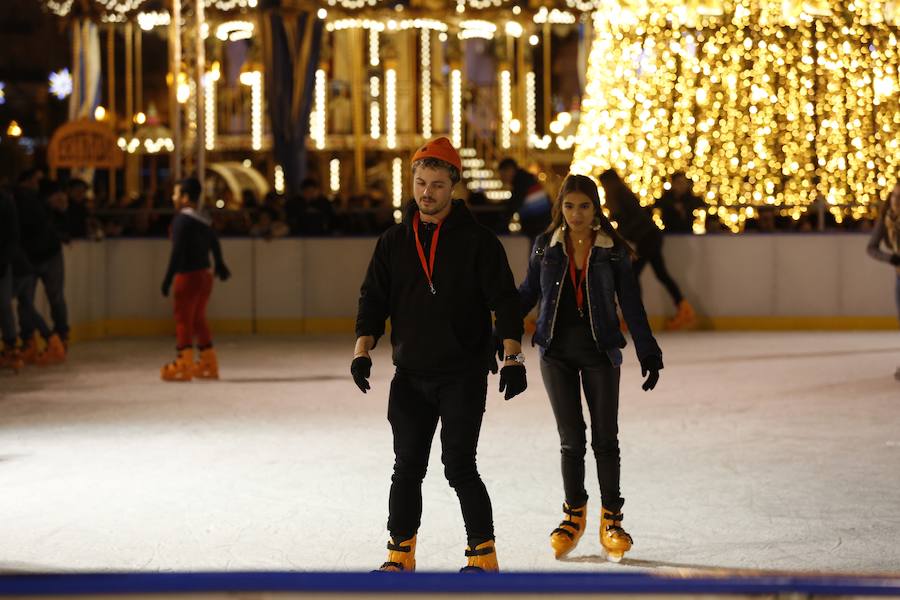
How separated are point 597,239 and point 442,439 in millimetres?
1091

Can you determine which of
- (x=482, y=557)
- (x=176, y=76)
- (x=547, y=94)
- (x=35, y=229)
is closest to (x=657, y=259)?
(x=176, y=76)

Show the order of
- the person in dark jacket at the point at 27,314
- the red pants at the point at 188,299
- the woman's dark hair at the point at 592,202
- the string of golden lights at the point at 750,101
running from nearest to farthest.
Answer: the woman's dark hair at the point at 592,202 < the red pants at the point at 188,299 < the person in dark jacket at the point at 27,314 < the string of golden lights at the point at 750,101

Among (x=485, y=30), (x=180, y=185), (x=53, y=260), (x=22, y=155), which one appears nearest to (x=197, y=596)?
(x=180, y=185)

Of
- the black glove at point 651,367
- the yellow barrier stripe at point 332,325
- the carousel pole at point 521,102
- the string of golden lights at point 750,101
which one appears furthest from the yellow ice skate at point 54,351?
the carousel pole at point 521,102

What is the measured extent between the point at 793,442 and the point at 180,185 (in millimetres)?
4760

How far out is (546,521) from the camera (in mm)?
5738

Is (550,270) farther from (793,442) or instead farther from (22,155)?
(22,155)

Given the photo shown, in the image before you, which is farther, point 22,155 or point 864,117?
point 22,155

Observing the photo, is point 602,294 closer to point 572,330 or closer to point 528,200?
point 572,330

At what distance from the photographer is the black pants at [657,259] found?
Answer: 14.9m

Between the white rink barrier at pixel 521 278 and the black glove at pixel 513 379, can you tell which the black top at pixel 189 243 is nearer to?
the white rink barrier at pixel 521 278

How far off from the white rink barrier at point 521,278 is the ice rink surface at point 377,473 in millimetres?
3783

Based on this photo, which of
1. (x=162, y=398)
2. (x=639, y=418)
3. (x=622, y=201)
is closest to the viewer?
(x=639, y=418)

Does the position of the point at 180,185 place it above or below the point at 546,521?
above
